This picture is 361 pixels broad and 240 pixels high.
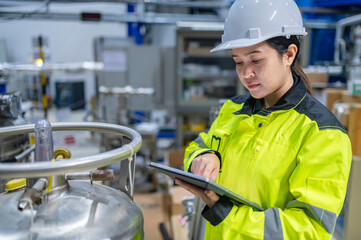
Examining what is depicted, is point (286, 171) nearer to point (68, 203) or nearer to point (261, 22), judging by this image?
point (261, 22)

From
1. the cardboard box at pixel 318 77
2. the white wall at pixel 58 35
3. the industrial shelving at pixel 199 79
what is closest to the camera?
the cardboard box at pixel 318 77

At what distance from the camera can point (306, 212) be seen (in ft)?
2.41

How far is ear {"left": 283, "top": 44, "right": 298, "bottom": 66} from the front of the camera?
86 cm

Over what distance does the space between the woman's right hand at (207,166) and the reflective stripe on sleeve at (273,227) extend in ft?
0.73

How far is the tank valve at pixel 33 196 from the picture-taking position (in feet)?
1.78

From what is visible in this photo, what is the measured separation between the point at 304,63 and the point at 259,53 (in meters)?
2.87

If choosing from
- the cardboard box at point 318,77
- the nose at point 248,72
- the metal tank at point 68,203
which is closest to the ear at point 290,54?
the nose at point 248,72

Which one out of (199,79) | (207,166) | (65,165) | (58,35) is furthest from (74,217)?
(58,35)

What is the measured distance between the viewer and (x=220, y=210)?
0.78 meters

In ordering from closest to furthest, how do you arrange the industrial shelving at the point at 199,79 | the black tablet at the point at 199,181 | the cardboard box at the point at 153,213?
the black tablet at the point at 199,181 → the cardboard box at the point at 153,213 → the industrial shelving at the point at 199,79

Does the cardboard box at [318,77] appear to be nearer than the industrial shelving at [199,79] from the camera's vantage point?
Yes

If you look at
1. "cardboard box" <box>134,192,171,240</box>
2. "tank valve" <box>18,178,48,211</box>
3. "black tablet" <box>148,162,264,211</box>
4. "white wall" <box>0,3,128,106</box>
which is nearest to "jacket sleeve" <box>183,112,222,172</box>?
"black tablet" <box>148,162,264,211</box>

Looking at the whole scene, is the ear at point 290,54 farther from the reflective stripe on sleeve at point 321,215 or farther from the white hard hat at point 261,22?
the reflective stripe on sleeve at point 321,215

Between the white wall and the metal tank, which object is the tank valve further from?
the white wall
